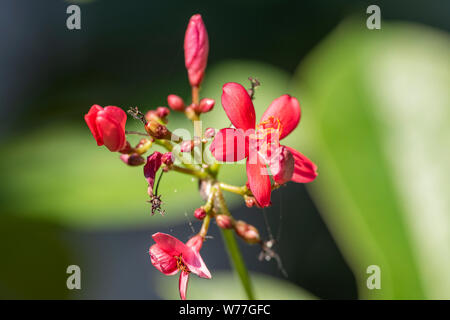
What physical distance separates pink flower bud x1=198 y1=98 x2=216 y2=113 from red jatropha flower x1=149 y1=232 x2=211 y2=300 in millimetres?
247

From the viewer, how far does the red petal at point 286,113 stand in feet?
2.60

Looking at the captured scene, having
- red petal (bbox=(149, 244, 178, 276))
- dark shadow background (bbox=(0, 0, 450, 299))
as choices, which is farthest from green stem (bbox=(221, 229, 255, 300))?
dark shadow background (bbox=(0, 0, 450, 299))

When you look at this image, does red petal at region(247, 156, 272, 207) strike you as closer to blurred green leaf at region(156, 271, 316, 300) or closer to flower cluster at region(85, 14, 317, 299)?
flower cluster at region(85, 14, 317, 299)

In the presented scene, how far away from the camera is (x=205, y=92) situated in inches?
65.1

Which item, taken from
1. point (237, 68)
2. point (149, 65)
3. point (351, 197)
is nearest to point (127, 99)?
point (149, 65)

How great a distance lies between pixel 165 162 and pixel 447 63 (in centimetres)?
96

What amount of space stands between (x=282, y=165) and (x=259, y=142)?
0.11 meters

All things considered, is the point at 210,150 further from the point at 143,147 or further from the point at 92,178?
the point at 92,178

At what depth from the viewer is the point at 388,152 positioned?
1202 mm

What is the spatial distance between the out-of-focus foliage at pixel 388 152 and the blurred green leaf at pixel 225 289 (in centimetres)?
23

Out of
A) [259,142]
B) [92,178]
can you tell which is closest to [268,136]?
[259,142]

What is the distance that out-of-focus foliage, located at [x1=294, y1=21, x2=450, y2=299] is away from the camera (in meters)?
1.12

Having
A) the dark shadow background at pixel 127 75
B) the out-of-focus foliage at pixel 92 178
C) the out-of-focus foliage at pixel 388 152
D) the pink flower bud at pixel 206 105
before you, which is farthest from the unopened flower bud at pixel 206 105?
the dark shadow background at pixel 127 75

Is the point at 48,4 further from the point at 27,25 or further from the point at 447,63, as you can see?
the point at 447,63
